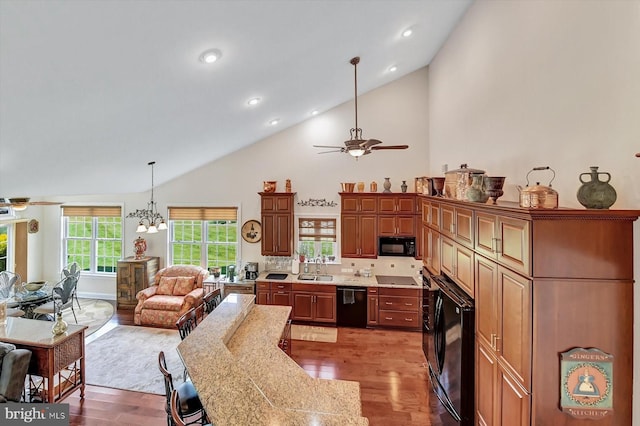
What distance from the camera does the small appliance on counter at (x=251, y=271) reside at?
646 cm

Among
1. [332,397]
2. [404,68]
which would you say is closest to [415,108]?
[404,68]

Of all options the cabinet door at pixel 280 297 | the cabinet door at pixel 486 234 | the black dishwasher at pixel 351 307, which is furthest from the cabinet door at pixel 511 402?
the cabinet door at pixel 280 297

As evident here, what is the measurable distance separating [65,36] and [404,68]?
17.3ft

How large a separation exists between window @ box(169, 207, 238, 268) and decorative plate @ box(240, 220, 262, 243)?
26 cm

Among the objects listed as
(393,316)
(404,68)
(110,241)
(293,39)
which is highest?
(404,68)

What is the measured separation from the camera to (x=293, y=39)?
3127mm

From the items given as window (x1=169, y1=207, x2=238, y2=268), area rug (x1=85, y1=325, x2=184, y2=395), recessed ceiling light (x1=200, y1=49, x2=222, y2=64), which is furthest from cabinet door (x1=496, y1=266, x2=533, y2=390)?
window (x1=169, y1=207, x2=238, y2=268)

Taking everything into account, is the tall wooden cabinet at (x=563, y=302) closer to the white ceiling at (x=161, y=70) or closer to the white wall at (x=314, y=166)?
the white ceiling at (x=161, y=70)

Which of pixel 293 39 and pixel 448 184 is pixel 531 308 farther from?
pixel 293 39

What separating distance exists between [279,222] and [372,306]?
2455 millimetres

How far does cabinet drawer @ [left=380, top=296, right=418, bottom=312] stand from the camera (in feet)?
19.1

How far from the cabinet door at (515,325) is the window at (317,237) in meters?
4.44

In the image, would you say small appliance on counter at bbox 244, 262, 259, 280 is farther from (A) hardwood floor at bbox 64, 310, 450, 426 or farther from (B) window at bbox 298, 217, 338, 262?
(A) hardwood floor at bbox 64, 310, 450, 426

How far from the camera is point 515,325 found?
2.10 meters
